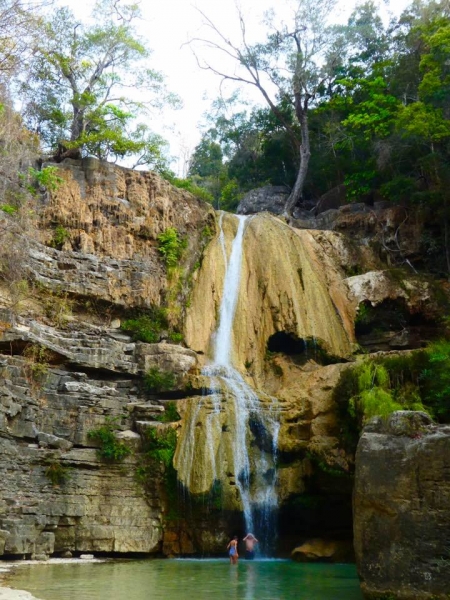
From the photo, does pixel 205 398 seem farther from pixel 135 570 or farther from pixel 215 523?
pixel 135 570

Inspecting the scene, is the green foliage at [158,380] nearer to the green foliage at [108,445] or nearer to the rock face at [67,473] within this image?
the rock face at [67,473]

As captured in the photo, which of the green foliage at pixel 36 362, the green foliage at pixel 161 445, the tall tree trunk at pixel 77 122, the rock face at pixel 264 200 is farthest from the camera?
the rock face at pixel 264 200

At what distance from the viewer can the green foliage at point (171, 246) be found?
70.6 feet

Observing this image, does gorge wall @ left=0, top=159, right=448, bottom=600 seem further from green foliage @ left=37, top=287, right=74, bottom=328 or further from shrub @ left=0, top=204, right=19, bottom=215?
shrub @ left=0, top=204, right=19, bottom=215

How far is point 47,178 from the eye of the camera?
20391 mm

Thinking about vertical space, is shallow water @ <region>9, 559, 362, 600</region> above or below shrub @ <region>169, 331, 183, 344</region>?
below

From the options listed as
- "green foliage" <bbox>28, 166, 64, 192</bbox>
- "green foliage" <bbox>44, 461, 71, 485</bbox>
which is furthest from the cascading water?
"green foliage" <bbox>28, 166, 64, 192</bbox>

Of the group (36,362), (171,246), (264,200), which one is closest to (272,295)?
(171,246)

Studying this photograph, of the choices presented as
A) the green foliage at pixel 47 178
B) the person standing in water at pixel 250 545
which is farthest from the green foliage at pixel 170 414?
the green foliage at pixel 47 178

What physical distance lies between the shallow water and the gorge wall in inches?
60.3

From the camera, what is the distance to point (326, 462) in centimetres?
1587

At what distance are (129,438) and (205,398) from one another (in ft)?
7.34

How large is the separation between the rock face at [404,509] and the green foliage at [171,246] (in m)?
12.7

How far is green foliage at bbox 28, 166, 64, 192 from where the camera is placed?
20375 millimetres
